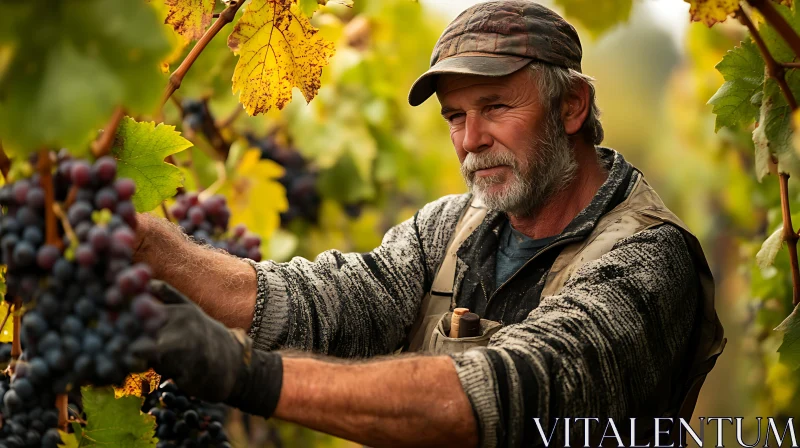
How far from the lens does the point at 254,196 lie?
4812 mm

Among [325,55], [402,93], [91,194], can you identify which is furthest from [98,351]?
[402,93]

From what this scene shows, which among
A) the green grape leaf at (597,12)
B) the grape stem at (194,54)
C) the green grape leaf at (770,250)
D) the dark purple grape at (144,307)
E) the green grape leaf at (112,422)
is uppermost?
the green grape leaf at (597,12)

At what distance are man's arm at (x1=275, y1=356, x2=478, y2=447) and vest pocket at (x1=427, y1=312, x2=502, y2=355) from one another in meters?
0.54

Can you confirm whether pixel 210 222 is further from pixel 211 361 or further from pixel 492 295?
pixel 211 361

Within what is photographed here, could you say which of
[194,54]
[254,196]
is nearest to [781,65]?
[194,54]

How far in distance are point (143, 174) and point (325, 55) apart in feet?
2.46

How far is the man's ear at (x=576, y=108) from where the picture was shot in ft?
11.9

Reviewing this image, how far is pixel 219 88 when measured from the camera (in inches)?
191

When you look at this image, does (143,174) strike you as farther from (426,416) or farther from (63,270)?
(426,416)

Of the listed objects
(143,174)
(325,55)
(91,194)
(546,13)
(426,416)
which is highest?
(546,13)

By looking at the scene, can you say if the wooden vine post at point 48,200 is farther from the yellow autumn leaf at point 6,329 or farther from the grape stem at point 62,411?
the yellow autumn leaf at point 6,329

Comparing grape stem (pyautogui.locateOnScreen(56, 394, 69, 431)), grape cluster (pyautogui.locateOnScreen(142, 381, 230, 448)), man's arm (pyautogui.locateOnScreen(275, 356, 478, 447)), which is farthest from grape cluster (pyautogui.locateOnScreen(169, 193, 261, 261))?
grape stem (pyautogui.locateOnScreen(56, 394, 69, 431))

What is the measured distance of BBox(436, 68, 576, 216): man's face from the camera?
3.45 m

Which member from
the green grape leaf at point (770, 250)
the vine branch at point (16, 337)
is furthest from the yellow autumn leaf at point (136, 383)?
the green grape leaf at point (770, 250)
